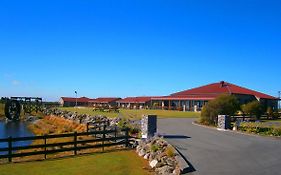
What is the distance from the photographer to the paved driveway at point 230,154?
41.3ft

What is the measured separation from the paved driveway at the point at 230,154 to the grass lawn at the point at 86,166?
214cm

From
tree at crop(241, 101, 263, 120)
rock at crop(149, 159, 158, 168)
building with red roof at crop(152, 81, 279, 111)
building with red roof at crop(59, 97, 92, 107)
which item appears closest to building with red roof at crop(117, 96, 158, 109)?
building with red roof at crop(152, 81, 279, 111)

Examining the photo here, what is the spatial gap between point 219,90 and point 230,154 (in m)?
44.0

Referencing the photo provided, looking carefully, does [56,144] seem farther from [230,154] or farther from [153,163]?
[230,154]

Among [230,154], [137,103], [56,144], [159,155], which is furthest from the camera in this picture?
[137,103]

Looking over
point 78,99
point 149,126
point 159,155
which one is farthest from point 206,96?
point 78,99

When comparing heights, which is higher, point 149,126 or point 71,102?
point 71,102

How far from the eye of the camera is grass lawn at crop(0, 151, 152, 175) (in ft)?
44.6

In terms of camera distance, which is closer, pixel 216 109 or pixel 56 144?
pixel 56 144

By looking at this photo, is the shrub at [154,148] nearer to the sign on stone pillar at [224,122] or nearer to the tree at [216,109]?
the sign on stone pillar at [224,122]

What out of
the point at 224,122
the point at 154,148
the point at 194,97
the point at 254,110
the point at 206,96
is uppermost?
the point at 206,96

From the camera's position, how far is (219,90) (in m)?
58.6

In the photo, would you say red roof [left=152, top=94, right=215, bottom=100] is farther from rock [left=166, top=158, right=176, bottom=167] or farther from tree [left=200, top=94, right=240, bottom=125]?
rock [left=166, top=158, right=176, bottom=167]

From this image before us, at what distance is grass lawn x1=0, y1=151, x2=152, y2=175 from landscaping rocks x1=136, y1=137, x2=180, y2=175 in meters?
0.37
